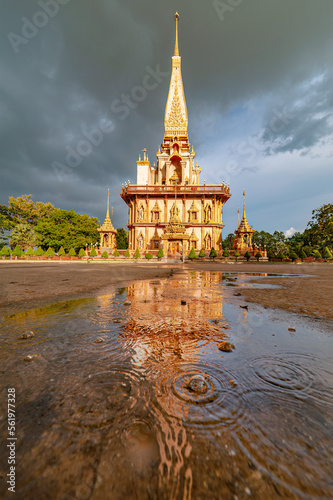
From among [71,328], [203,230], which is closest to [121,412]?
[71,328]

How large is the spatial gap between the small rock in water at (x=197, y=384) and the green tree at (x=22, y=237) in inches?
1574

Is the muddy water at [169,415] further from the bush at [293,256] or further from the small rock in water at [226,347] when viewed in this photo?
the bush at [293,256]

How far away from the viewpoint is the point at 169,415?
743 millimetres

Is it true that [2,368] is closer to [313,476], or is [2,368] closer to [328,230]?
[313,476]

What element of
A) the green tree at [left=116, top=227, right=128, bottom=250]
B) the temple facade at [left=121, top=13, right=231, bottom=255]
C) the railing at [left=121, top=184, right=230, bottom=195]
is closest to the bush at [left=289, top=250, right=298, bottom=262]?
the temple facade at [left=121, top=13, right=231, bottom=255]

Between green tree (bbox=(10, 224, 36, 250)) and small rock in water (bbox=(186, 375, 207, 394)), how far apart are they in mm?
39974

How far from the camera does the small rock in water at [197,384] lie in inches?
35.4

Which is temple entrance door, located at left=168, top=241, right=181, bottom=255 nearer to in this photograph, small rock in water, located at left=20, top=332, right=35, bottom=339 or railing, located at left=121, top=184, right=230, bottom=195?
railing, located at left=121, top=184, right=230, bottom=195

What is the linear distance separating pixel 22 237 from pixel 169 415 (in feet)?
136

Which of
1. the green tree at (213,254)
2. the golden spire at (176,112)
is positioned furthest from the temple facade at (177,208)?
the green tree at (213,254)

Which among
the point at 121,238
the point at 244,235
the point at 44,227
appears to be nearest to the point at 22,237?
the point at 44,227

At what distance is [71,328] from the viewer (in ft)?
5.63

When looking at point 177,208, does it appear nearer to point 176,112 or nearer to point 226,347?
point 176,112

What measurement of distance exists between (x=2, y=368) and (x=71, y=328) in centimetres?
65
